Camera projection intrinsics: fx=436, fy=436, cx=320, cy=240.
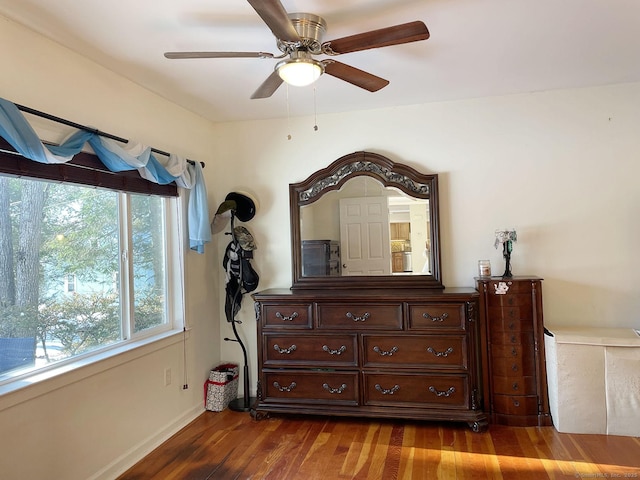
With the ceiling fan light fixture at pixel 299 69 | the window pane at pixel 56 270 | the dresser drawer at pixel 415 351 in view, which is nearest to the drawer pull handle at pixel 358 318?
the dresser drawer at pixel 415 351

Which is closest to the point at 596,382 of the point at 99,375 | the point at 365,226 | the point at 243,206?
the point at 365,226

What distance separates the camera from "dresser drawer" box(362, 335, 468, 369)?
3.04 meters

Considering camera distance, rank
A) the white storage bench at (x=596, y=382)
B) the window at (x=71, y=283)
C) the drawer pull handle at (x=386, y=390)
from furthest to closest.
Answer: the drawer pull handle at (x=386, y=390)
the white storage bench at (x=596, y=382)
the window at (x=71, y=283)

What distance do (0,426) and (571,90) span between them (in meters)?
4.09

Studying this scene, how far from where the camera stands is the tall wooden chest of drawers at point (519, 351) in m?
3.06

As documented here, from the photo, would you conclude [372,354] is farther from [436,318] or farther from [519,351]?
[519,351]

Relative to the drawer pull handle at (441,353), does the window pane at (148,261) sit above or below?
above

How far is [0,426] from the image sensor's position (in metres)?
1.94

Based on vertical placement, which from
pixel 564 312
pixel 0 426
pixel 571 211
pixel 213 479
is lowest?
pixel 213 479

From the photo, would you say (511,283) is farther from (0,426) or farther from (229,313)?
(0,426)

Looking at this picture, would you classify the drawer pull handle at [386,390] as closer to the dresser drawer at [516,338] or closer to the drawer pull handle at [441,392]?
the drawer pull handle at [441,392]

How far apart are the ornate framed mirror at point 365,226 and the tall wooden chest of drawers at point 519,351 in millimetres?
514

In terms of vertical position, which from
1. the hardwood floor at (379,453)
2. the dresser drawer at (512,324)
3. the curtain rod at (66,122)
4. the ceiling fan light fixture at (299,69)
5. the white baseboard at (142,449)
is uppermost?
the ceiling fan light fixture at (299,69)

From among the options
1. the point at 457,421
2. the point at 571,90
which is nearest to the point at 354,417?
the point at 457,421
